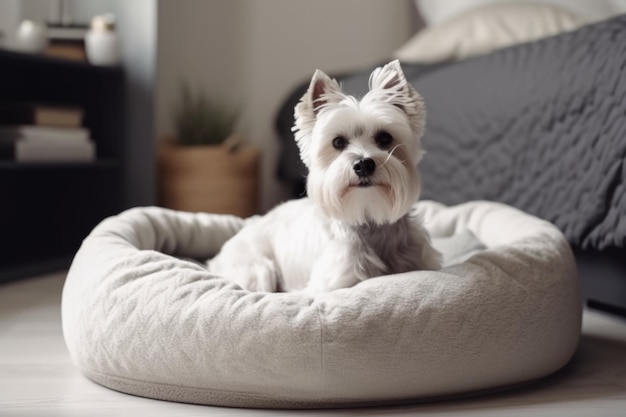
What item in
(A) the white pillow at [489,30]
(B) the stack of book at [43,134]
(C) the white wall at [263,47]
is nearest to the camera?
(B) the stack of book at [43,134]

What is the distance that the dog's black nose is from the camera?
5.90ft

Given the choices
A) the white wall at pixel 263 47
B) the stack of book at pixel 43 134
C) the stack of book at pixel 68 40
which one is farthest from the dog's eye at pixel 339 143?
the white wall at pixel 263 47

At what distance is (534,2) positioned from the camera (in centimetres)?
420

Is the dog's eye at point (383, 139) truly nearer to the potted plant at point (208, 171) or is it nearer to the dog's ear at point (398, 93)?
the dog's ear at point (398, 93)

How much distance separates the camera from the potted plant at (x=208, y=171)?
173 inches

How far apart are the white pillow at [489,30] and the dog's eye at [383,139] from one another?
2070 millimetres

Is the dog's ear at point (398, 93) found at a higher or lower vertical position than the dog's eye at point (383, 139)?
higher

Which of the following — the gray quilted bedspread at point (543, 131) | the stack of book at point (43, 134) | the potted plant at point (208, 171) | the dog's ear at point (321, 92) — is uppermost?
the dog's ear at point (321, 92)

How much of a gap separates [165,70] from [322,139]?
3.26 m

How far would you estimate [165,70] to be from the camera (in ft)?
16.1

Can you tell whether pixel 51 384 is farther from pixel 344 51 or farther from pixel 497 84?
pixel 344 51

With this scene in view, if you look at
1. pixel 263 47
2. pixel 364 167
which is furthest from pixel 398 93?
pixel 263 47

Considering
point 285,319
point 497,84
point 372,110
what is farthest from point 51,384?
point 497,84

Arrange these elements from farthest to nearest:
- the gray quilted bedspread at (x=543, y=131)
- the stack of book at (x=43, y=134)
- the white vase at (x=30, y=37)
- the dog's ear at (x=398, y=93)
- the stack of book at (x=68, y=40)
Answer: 1. the stack of book at (x=68, y=40)
2. the white vase at (x=30, y=37)
3. the stack of book at (x=43, y=134)
4. the gray quilted bedspread at (x=543, y=131)
5. the dog's ear at (x=398, y=93)
